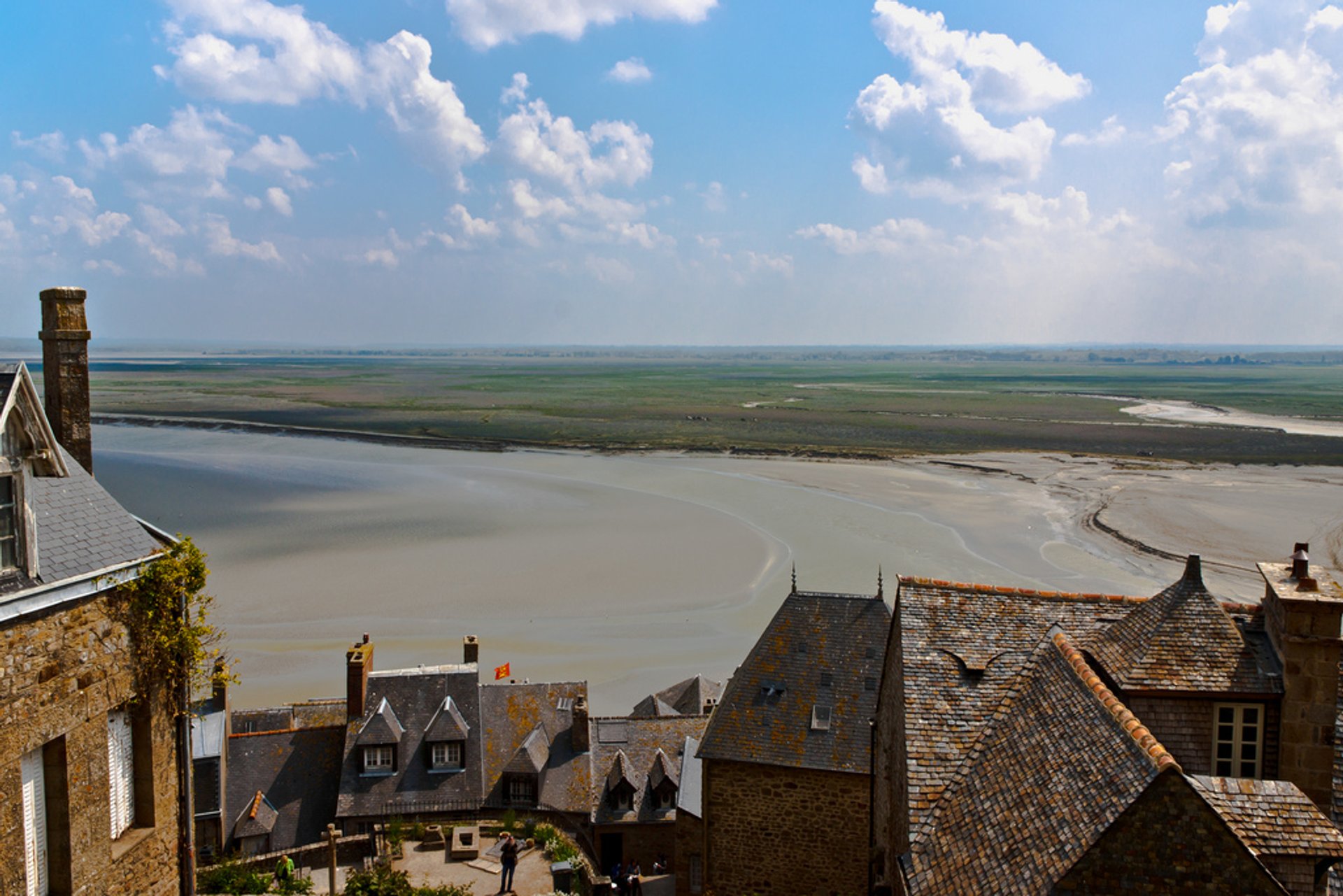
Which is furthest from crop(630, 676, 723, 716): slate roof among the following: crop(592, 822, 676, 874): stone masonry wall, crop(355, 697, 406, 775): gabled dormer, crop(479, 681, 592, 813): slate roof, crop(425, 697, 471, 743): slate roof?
crop(355, 697, 406, 775): gabled dormer

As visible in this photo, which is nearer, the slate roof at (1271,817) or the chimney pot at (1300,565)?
the slate roof at (1271,817)

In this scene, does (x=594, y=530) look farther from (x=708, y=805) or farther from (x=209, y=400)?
(x=209, y=400)

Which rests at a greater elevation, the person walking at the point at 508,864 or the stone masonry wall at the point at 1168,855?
the stone masonry wall at the point at 1168,855

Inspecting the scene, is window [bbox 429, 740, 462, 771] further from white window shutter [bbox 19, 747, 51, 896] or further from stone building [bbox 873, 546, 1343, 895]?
white window shutter [bbox 19, 747, 51, 896]

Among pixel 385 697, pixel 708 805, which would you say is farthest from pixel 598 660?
pixel 708 805

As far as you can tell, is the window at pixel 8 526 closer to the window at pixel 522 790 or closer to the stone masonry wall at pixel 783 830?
the stone masonry wall at pixel 783 830

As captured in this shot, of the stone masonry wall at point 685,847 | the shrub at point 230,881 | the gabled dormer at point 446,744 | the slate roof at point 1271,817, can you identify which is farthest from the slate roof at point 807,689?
the slate roof at point 1271,817
